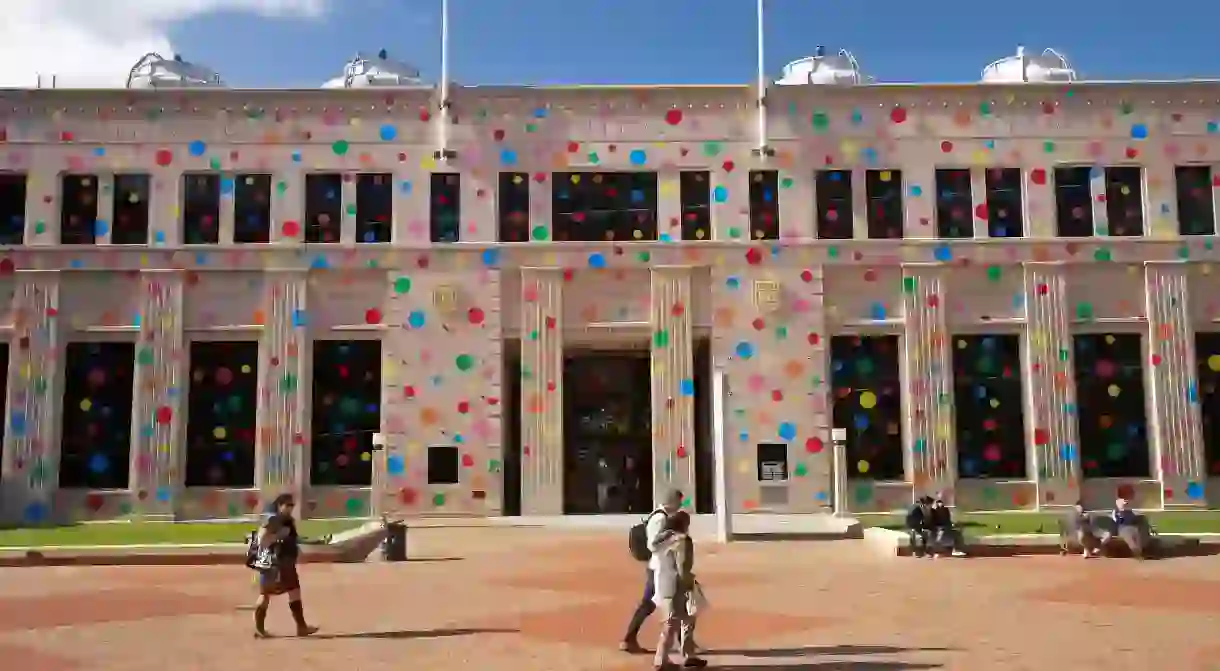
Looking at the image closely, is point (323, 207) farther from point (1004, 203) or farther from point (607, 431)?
point (1004, 203)

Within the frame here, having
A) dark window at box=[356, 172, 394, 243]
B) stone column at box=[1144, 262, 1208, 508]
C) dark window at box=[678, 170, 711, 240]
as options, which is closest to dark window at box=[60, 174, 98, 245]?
dark window at box=[356, 172, 394, 243]

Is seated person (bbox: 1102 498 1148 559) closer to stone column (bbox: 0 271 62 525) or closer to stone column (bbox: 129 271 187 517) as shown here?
stone column (bbox: 129 271 187 517)

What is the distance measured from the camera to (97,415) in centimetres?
3152

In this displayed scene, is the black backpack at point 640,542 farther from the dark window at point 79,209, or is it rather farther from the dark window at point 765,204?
the dark window at point 79,209

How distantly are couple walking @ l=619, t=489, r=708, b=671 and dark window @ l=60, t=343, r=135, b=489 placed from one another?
86.0ft

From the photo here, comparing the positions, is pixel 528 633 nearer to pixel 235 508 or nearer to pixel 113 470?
pixel 235 508

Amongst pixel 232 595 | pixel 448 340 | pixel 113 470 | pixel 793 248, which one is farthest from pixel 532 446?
pixel 232 595

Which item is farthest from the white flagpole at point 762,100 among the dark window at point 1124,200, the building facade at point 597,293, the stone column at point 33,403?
the stone column at point 33,403

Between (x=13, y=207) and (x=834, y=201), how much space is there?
81.3 ft

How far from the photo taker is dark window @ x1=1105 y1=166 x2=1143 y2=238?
32.5 meters

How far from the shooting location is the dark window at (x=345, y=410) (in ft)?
104

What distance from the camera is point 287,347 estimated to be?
104 feet

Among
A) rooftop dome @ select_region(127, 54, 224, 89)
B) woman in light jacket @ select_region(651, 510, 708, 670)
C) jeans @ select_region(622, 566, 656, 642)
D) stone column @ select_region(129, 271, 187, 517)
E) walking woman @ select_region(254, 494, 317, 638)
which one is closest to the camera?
woman in light jacket @ select_region(651, 510, 708, 670)

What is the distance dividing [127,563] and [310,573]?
12.8 ft
